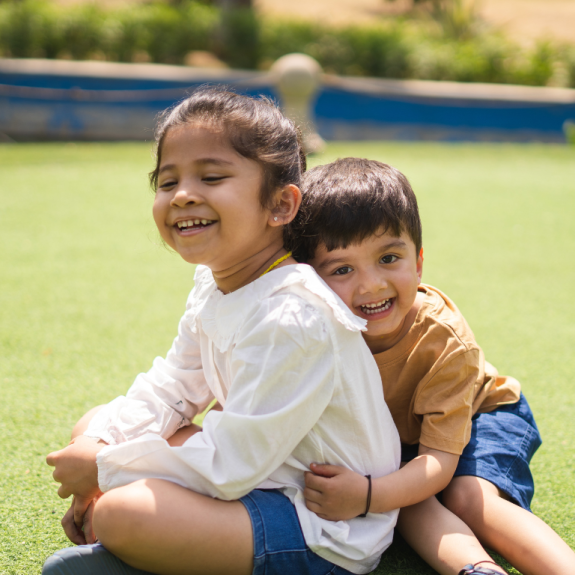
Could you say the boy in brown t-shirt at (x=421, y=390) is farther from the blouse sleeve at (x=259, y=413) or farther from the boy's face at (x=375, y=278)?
the blouse sleeve at (x=259, y=413)

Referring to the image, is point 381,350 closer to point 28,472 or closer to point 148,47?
point 28,472

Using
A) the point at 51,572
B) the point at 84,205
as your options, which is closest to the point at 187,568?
A: the point at 51,572

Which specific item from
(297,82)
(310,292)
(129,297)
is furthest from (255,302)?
(297,82)

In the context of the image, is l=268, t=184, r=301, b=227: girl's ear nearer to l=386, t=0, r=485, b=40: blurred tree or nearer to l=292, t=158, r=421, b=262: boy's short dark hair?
l=292, t=158, r=421, b=262: boy's short dark hair

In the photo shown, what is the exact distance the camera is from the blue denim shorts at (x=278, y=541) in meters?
1.44

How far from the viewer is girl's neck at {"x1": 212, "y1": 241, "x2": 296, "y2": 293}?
165 cm

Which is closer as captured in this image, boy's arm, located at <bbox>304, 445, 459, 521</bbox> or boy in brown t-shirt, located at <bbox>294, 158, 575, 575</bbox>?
boy's arm, located at <bbox>304, 445, 459, 521</bbox>

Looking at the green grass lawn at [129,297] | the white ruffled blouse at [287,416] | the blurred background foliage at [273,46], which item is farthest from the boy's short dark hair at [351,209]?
the blurred background foliage at [273,46]

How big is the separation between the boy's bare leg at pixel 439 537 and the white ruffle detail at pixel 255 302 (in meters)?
0.52

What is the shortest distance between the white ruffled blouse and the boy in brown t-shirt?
69 millimetres

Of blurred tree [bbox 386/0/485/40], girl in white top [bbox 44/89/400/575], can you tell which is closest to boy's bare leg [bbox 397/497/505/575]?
girl in white top [bbox 44/89/400/575]

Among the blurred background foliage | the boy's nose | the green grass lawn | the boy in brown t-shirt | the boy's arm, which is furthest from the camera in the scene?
the blurred background foliage

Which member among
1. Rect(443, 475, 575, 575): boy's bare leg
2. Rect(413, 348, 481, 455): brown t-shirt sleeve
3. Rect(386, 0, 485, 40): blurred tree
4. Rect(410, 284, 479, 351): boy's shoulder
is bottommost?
Rect(443, 475, 575, 575): boy's bare leg

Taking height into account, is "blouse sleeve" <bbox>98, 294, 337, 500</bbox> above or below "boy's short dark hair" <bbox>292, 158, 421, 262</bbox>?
below
